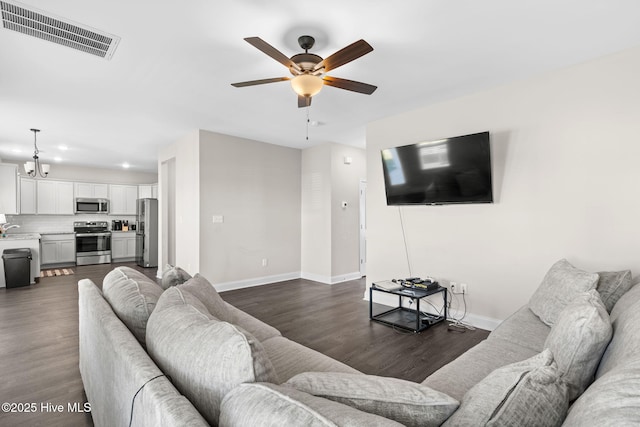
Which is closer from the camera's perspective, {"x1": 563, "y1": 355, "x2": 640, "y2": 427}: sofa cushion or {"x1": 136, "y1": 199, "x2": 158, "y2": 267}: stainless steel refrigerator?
{"x1": 563, "y1": 355, "x2": 640, "y2": 427}: sofa cushion

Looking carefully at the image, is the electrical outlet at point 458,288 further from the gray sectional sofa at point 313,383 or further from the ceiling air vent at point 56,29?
the ceiling air vent at point 56,29

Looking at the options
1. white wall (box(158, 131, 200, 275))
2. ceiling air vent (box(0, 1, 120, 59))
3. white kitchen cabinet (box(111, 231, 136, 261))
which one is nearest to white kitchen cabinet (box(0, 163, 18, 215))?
white kitchen cabinet (box(111, 231, 136, 261))

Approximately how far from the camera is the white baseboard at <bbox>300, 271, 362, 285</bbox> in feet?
18.7

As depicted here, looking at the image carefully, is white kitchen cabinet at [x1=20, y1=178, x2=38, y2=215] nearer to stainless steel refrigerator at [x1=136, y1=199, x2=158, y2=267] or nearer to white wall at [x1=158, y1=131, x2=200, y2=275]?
→ stainless steel refrigerator at [x1=136, y1=199, x2=158, y2=267]

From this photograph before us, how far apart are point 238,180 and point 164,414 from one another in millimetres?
4847

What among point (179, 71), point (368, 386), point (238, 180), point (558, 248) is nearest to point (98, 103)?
point (179, 71)

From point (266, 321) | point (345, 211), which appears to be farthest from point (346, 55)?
point (345, 211)

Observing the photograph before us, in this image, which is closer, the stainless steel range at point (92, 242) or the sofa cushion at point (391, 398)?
the sofa cushion at point (391, 398)

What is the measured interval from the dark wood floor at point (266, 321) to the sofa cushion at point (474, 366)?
76 centimetres

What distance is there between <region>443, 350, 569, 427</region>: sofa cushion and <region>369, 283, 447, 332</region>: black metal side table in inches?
92.0

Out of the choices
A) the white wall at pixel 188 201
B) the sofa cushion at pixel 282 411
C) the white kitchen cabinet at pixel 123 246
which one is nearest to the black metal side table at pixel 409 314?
the sofa cushion at pixel 282 411

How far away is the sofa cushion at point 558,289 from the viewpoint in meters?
2.06

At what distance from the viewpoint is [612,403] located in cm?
66

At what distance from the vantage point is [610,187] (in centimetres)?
271
